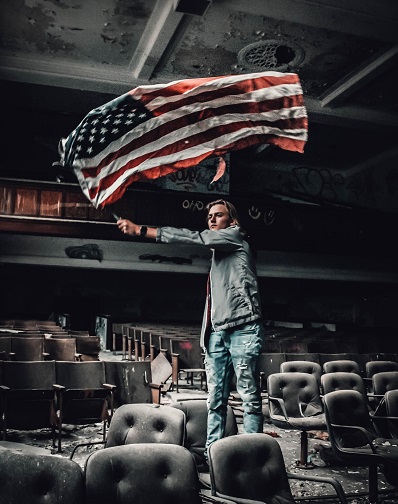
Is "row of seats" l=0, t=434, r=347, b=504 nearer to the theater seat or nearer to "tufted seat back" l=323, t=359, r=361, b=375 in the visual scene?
the theater seat

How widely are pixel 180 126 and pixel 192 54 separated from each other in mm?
7619

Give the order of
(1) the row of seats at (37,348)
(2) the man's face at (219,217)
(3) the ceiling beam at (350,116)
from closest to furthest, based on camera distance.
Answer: (2) the man's face at (219,217) < (1) the row of seats at (37,348) < (3) the ceiling beam at (350,116)

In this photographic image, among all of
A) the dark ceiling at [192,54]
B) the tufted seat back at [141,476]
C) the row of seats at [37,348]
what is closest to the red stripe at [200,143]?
the tufted seat back at [141,476]

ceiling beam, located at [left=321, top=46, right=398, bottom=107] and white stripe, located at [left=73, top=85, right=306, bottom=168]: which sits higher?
ceiling beam, located at [left=321, top=46, right=398, bottom=107]

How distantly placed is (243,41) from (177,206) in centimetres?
445

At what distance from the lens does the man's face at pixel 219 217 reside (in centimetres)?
354

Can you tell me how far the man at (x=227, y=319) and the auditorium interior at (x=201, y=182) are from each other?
1581mm

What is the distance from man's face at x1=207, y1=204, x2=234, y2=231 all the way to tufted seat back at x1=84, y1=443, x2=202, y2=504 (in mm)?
1577

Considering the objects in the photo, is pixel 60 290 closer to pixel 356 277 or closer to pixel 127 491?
pixel 356 277

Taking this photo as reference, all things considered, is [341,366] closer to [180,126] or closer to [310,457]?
[310,457]

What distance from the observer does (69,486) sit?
7.22 feet

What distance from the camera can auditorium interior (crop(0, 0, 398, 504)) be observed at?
31.4ft

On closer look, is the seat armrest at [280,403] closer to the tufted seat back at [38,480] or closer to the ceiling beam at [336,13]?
the tufted seat back at [38,480]

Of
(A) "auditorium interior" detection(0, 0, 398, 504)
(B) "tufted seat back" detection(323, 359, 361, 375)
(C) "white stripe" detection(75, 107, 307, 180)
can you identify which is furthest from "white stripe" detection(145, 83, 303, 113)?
(B) "tufted seat back" detection(323, 359, 361, 375)
